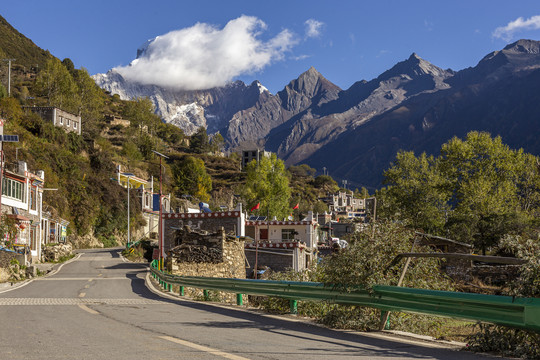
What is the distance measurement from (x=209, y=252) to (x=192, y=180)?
3079 inches

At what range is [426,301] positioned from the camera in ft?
31.0

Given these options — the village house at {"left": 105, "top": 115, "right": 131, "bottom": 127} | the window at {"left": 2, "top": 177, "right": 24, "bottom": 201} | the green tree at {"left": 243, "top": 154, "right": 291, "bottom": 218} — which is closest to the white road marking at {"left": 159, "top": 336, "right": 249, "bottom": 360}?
the window at {"left": 2, "top": 177, "right": 24, "bottom": 201}

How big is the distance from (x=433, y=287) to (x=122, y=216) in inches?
2598

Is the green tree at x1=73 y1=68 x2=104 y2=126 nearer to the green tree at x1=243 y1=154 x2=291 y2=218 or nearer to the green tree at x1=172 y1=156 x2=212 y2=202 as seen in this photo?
the green tree at x1=172 y1=156 x2=212 y2=202

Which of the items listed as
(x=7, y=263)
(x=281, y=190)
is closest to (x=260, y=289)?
(x=7, y=263)

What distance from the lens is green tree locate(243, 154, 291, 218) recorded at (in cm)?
8112

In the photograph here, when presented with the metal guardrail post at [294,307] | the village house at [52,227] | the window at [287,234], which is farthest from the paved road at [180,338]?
the window at [287,234]

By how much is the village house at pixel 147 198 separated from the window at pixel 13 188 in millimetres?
32700

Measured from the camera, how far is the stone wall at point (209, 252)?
3075cm

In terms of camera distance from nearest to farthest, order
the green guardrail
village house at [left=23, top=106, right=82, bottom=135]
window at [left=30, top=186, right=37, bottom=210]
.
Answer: the green guardrail < window at [left=30, top=186, right=37, bottom=210] < village house at [left=23, top=106, right=82, bottom=135]

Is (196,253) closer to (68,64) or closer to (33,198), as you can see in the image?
(33,198)

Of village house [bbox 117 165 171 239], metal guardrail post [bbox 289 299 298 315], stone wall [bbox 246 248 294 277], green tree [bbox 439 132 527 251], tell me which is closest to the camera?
metal guardrail post [bbox 289 299 298 315]

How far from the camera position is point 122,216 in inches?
2894

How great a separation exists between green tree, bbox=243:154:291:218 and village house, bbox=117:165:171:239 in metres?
13.6
